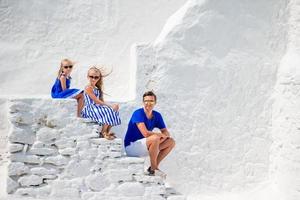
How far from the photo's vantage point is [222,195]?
7660mm

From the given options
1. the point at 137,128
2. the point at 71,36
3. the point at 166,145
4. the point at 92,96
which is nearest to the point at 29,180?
the point at 92,96

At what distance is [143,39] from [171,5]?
2.86ft

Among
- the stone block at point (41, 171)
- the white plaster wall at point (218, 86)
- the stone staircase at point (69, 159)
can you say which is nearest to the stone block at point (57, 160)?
the stone staircase at point (69, 159)

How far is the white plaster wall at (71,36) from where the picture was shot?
8.74 metres

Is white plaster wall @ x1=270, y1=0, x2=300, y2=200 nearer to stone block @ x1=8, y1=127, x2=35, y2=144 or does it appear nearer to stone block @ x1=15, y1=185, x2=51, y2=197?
stone block @ x1=15, y1=185, x2=51, y2=197

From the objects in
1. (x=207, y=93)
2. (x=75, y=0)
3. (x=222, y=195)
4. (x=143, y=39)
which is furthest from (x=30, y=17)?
(x=222, y=195)

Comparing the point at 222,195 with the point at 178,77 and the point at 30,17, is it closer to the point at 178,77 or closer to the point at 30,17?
the point at 178,77

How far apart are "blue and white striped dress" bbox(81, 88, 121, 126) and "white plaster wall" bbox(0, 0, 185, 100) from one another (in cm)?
184

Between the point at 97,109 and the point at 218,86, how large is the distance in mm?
2221

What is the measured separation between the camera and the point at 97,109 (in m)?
6.61

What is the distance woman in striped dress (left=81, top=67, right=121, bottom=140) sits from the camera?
661 centimetres

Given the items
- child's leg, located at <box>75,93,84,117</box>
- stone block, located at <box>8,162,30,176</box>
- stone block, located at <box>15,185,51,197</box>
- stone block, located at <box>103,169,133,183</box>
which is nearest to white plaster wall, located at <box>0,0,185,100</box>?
child's leg, located at <box>75,93,84,117</box>

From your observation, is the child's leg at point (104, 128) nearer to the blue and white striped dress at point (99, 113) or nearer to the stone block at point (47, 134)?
the blue and white striped dress at point (99, 113)

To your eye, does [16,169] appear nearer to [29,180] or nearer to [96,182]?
[29,180]
